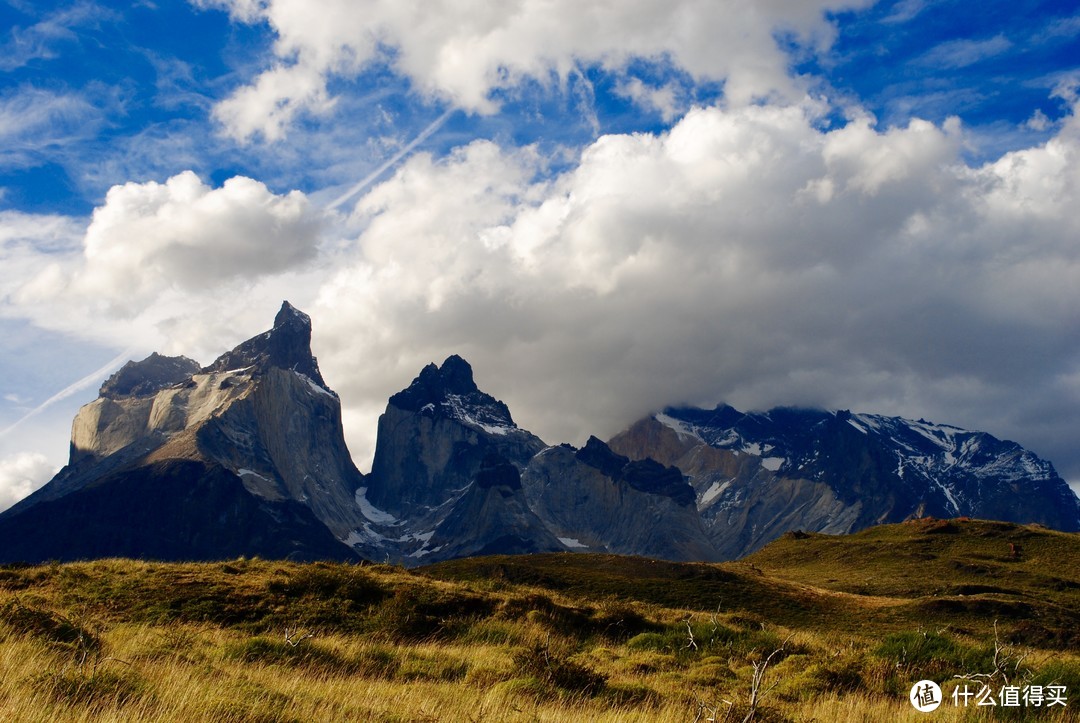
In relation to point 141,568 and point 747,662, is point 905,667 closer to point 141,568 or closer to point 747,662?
point 747,662

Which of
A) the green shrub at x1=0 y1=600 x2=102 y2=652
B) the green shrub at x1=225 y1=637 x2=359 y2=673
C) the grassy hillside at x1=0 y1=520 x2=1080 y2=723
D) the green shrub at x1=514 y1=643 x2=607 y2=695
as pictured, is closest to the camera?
the grassy hillside at x1=0 y1=520 x2=1080 y2=723

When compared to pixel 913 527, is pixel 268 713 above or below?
below

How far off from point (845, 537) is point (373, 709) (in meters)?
79.9

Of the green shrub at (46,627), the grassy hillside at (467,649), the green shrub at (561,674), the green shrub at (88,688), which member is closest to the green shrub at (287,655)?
the grassy hillside at (467,649)

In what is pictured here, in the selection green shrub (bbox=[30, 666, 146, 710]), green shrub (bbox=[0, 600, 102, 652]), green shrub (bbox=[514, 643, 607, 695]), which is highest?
green shrub (bbox=[0, 600, 102, 652])

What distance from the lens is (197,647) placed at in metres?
23.1

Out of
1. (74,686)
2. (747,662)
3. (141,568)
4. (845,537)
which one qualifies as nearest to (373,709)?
(74,686)

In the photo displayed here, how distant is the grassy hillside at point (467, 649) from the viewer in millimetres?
16609

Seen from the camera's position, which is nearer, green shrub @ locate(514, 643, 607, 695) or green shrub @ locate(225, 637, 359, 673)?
green shrub @ locate(514, 643, 607, 695)

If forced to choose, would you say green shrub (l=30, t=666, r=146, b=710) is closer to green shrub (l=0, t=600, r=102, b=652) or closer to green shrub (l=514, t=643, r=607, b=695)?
green shrub (l=0, t=600, r=102, b=652)

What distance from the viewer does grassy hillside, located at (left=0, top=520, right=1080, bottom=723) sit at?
16.6 metres

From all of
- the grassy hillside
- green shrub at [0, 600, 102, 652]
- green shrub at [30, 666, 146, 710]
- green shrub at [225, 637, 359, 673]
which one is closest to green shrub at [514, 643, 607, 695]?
the grassy hillside

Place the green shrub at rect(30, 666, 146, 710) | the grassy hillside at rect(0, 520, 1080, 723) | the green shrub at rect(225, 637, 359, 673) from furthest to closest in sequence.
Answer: the green shrub at rect(225, 637, 359, 673)
the grassy hillside at rect(0, 520, 1080, 723)
the green shrub at rect(30, 666, 146, 710)

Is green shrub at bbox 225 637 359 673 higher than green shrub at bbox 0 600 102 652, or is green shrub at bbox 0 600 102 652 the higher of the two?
green shrub at bbox 0 600 102 652
